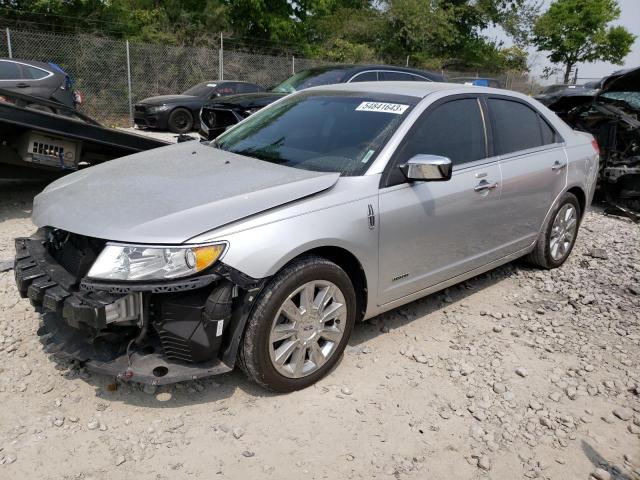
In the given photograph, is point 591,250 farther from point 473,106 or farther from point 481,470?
point 481,470

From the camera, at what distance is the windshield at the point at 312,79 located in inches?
338

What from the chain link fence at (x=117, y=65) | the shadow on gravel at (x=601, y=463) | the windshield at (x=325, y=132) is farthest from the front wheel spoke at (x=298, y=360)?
the chain link fence at (x=117, y=65)

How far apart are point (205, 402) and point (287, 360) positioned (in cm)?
50

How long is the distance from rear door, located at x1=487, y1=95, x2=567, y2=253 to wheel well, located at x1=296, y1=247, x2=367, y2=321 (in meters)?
1.46

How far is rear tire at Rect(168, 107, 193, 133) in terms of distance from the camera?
43.8ft

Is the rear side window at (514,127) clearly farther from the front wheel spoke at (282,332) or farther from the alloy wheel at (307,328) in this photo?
the front wheel spoke at (282,332)

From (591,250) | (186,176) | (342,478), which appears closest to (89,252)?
(186,176)

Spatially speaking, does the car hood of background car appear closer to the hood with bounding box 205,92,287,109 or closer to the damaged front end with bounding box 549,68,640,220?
the hood with bounding box 205,92,287,109

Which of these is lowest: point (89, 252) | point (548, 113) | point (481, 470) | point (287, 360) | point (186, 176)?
point (481, 470)

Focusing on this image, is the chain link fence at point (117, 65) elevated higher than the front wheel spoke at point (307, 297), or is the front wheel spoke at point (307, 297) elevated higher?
the chain link fence at point (117, 65)

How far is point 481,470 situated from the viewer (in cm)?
257

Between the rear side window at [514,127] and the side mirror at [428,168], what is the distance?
1.12 meters

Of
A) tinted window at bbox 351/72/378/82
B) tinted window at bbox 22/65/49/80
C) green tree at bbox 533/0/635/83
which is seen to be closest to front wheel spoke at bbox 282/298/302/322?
tinted window at bbox 351/72/378/82

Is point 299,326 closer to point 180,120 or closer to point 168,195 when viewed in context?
point 168,195
